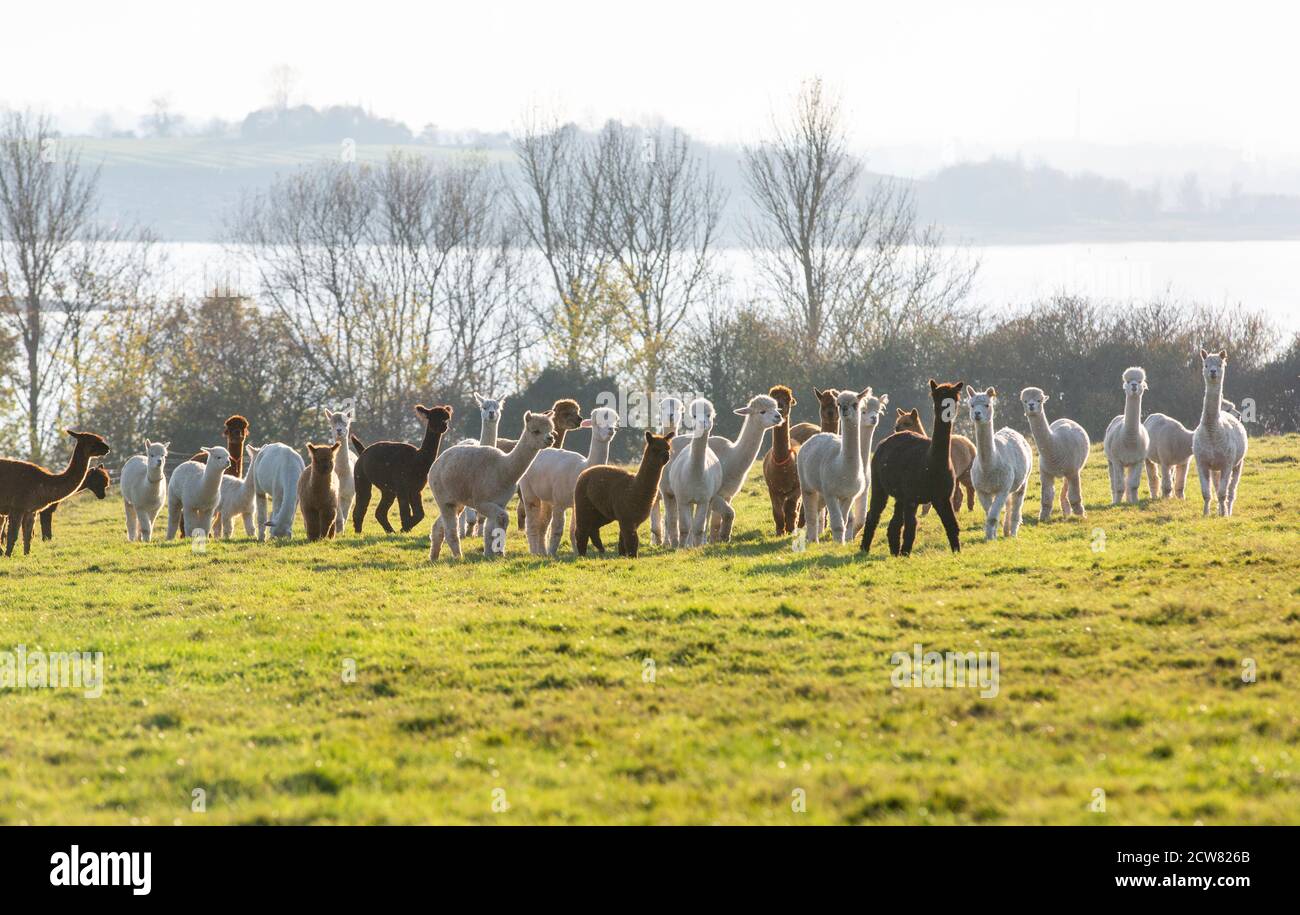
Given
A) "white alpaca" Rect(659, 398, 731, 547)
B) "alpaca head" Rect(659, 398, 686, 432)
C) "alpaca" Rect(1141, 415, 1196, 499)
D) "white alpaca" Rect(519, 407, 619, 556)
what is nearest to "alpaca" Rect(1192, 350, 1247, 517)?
"alpaca" Rect(1141, 415, 1196, 499)

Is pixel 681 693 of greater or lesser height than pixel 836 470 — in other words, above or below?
below

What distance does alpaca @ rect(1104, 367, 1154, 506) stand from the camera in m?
18.5

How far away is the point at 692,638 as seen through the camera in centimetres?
1024

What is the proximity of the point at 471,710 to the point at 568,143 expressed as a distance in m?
44.4

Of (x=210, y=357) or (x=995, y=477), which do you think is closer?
(x=995, y=477)

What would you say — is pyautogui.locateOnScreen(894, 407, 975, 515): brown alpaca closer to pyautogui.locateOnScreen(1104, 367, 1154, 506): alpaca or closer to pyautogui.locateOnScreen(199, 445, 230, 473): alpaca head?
pyautogui.locateOnScreen(1104, 367, 1154, 506): alpaca

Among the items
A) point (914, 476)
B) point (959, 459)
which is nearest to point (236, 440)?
point (959, 459)

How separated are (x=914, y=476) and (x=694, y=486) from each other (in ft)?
8.93

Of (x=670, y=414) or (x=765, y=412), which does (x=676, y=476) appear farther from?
(x=765, y=412)

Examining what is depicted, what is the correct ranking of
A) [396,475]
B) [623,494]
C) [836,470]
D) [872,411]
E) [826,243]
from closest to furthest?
[623,494], [836,470], [872,411], [396,475], [826,243]

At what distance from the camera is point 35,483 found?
17109 mm

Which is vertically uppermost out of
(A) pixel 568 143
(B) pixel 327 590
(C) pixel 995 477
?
(A) pixel 568 143
